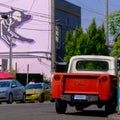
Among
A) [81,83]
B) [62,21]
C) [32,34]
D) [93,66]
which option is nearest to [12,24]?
[32,34]

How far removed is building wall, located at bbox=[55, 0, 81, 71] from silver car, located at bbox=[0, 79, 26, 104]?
28.9 meters

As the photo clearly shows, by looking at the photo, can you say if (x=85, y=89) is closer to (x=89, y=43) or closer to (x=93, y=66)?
(x=93, y=66)

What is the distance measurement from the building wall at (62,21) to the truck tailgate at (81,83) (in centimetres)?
4323

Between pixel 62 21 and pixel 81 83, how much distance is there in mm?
45811

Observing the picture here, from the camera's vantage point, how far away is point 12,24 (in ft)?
209

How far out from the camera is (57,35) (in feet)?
212

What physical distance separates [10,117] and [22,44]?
4435cm

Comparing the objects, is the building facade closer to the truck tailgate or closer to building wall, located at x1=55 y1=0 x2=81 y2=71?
building wall, located at x1=55 y1=0 x2=81 y2=71

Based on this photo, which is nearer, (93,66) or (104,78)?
(104,78)

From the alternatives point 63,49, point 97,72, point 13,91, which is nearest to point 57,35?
point 63,49

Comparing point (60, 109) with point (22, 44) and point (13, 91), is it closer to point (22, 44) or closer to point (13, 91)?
point (13, 91)

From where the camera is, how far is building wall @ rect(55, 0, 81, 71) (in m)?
64.2

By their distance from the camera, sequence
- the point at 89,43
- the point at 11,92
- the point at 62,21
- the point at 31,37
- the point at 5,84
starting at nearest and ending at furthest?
1. the point at 11,92
2. the point at 5,84
3. the point at 89,43
4. the point at 31,37
5. the point at 62,21

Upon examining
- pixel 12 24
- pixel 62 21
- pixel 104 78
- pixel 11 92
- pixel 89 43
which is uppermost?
pixel 62 21
